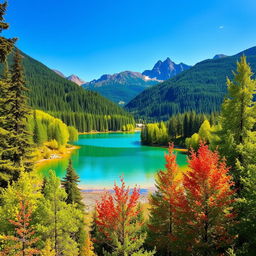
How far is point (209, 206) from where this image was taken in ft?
44.8

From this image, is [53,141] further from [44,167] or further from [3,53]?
[3,53]

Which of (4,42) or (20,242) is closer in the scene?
(4,42)

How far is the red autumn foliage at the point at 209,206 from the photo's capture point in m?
13.6

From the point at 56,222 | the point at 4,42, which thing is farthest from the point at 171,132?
the point at 4,42

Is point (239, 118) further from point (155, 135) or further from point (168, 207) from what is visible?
point (155, 135)

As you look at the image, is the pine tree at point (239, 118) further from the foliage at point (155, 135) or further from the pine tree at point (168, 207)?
the foliage at point (155, 135)

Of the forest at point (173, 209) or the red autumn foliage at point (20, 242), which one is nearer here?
the forest at point (173, 209)

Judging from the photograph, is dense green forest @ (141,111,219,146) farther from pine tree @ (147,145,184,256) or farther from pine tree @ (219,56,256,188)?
pine tree @ (147,145,184,256)

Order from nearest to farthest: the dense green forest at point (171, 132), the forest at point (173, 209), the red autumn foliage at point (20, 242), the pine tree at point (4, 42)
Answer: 1. the pine tree at point (4, 42)
2. the forest at point (173, 209)
3. the red autumn foliage at point (20, 242)
4. the dense green forest at point (171, 132)

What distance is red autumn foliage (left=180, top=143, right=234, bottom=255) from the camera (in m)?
13.6

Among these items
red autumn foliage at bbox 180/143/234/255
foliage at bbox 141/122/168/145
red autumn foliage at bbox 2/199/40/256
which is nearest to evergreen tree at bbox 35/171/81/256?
red autumn foliage at bbox 2/199/40/256

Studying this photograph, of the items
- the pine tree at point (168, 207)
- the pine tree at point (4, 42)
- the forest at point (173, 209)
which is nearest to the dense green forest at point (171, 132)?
the forest at point (173, 209)

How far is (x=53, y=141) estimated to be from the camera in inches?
3561

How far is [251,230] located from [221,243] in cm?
200
